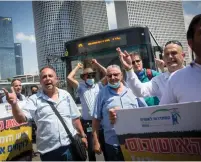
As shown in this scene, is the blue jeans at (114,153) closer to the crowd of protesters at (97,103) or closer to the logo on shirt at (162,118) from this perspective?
the crowd of protesters at (97,103)

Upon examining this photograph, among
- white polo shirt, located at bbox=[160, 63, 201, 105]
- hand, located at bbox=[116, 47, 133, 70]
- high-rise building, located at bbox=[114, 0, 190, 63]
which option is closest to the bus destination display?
hand, located at bbox=[116, 47, 133, 70]

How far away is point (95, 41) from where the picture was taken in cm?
744

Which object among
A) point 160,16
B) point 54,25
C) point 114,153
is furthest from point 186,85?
point 54,25

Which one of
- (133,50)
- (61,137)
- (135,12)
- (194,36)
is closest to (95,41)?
(133,50)

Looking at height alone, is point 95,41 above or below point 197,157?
above

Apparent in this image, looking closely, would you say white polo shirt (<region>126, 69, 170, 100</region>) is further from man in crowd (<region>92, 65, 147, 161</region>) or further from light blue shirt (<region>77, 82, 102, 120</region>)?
light blue shirt (<region>77, 82, 102, 120</region>)

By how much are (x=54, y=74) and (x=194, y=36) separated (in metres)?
1.94

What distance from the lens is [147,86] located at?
10.1ft

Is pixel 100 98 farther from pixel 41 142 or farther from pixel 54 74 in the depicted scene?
pixel 41 142

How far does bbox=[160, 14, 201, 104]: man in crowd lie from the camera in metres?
1.80

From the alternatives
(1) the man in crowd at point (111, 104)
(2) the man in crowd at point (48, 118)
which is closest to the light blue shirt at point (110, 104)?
→ (1) the man in crowd at point (111, 104)

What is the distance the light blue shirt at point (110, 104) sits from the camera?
3135mm

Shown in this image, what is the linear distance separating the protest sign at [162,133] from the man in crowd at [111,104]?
1.17 meters

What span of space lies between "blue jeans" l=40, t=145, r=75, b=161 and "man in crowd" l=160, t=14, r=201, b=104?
1.64 metres
